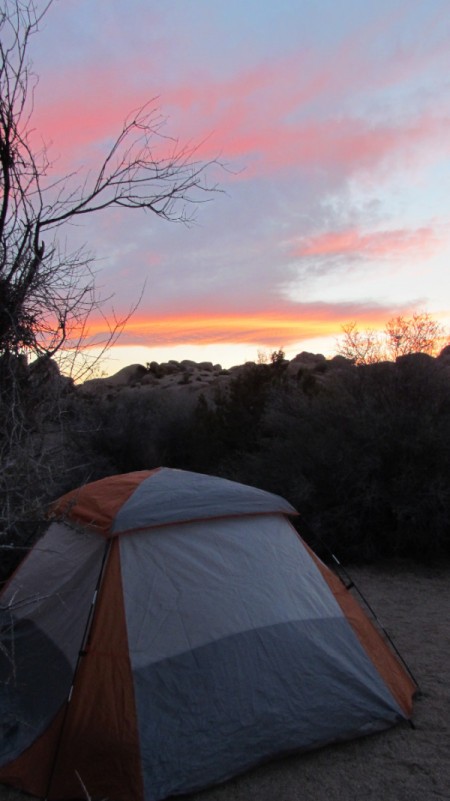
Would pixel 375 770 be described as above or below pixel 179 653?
below

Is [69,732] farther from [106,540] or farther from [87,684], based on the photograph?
[106,540]

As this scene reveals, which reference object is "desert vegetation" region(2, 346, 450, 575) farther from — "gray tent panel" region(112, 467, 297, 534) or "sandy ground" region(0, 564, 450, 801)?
"sandy ground" region(0, 564, 450, 801)

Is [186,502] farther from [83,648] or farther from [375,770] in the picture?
[375,770]

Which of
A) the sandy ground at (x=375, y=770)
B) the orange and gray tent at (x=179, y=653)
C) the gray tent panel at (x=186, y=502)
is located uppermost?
the gray tent panel at (x=186, y=502)

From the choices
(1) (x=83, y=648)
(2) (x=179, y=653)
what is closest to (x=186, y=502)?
(2) (x=179, y=653)

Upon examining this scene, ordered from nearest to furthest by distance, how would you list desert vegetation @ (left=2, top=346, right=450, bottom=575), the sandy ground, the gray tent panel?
1. the sandy ground
2. the gray tent panel
3. desert vegetation @ (left=2, top=346, right=450, bottom=575)

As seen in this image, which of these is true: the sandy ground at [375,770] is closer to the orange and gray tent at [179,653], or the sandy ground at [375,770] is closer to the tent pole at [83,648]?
the orange and gray tent at [179,653]

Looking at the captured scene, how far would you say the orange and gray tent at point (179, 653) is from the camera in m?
4.00

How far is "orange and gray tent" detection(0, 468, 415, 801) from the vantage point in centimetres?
400

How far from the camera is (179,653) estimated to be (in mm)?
4250

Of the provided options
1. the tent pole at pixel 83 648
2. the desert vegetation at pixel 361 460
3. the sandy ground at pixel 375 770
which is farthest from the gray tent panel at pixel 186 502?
the desert vegetation at pixel 361 460

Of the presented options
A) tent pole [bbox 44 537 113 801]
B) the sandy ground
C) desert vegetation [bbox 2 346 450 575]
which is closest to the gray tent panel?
tent pole [bbox 44 537 113 801]

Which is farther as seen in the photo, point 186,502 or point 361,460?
point 361,460

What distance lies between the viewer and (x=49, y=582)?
5.11 m
